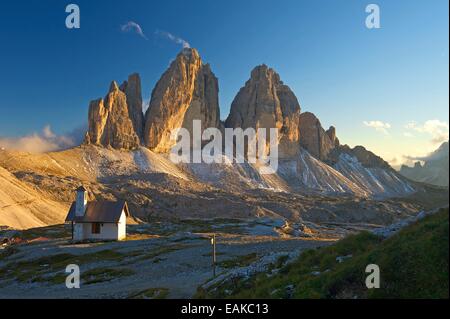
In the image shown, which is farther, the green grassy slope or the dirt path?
the dirt path

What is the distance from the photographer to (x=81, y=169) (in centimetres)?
18175

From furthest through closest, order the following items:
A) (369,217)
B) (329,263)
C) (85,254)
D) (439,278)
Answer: (369,217), (85,254), (329,263), (439,278)

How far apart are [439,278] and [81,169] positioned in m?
182

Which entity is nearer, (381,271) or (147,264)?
(381,271)

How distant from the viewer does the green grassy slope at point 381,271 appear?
14.9 m

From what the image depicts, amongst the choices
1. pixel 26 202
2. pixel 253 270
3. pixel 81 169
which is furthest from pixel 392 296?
pixel 81 169

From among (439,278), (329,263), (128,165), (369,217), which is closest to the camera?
(439,278)

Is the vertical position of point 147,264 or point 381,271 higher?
point 381,271

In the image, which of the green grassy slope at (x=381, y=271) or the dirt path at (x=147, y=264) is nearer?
the green grassy slope at (x=381, y=271)

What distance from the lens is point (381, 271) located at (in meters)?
15.9

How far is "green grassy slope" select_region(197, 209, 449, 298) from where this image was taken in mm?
Result: 14883

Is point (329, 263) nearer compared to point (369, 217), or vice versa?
point (329, 263)

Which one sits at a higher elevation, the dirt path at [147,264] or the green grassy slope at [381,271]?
the green grassy slope at [381,271]
